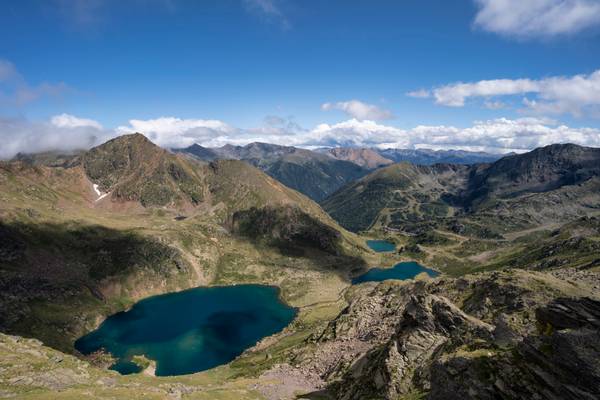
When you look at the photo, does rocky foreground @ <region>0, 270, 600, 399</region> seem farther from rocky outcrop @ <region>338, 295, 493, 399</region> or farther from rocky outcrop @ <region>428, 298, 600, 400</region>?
rocky outcrop @ <region>338, 295, 493, 399</region>

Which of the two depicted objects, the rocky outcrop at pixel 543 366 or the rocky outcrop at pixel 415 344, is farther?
the rocky outcrop at pixel 415 344

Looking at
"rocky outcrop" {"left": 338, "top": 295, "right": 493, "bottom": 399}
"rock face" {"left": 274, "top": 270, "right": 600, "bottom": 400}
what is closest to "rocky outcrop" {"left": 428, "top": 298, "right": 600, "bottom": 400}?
"rock face" {"left": 274, "top": 270, "right": 600, "bottom": 400}

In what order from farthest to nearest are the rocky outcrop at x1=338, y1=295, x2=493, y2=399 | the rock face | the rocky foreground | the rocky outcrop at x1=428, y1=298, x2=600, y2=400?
the rocky outcrop at x1=338, y1=295, x2=493, y2=399 → the rocky foreground → the rock face → the rocky outcrop at x1=428, y1=298, x2=600, y2=400

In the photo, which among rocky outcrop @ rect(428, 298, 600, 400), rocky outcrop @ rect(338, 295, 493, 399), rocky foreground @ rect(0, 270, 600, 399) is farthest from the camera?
rocky outcrop @ rect(338, 295, 493, 399)

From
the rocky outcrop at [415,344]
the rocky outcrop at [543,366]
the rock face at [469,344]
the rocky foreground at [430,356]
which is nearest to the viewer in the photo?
the rocky outcrop at [543,366]

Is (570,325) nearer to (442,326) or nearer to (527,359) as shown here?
(527,359)

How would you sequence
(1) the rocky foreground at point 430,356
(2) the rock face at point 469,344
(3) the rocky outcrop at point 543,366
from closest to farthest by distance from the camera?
(3) the rocky outcrop at point 543,366, (2) the rock face at point 469,344, (1) the rocky foreground at point 430,356

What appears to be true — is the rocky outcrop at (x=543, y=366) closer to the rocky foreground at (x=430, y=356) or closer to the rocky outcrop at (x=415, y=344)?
the rocky foreground at (x=430, y=356)

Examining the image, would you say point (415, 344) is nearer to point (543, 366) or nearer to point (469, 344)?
point (469, 344)

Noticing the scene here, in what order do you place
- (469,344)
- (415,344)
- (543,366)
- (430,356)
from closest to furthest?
(543,366), (469,344), (430,356), (415,344)

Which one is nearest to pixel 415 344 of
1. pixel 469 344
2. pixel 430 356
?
pixel 430 356

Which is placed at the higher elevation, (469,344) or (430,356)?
(469,344)

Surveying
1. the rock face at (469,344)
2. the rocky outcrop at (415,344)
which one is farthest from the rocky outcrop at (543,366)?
the rocky outcrop at (415,344)
